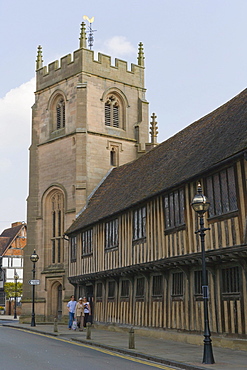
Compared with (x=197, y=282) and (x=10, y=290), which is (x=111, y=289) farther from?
(x=10, y=290)

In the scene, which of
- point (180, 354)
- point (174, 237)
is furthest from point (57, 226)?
point (180, 354)

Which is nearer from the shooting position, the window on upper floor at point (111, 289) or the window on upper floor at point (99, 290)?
the window on upper floor at point (111, 289)

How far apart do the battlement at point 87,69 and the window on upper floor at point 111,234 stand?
1247 cm

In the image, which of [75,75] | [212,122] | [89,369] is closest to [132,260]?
[212,122]

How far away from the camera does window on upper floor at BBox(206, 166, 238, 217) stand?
1400 cm

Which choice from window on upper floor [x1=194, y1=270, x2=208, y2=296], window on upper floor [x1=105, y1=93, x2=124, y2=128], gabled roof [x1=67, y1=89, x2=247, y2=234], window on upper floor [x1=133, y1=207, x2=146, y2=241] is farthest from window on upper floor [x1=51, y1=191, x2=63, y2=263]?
window on upper floor [x1=194, y1=270, x2=208, y2=296]

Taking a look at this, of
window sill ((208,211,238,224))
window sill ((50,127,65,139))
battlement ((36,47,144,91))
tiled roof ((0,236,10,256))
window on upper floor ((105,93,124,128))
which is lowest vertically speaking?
window sill ((208,211,238,224))

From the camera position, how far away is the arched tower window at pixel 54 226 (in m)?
32.0

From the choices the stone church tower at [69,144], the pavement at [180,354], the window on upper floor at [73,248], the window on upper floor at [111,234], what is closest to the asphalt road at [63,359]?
the pavement at [180,354]

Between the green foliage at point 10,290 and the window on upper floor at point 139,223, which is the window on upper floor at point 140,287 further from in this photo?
the green foliage at point 10,290

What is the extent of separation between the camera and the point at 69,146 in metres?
31.8

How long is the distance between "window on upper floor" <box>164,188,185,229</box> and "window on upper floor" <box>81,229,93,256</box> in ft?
28.7

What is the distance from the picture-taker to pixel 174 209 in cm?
1744

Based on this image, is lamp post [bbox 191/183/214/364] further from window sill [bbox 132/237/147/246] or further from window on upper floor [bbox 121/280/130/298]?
window on upper floor [bbox 121/280/130/298]
